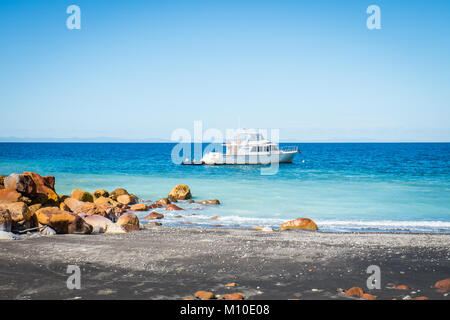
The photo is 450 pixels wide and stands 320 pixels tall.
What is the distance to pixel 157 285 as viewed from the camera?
5934 mm

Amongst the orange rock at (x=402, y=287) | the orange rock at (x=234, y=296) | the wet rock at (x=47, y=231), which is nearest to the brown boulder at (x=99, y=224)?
the wet rock at (x=47, y=231)

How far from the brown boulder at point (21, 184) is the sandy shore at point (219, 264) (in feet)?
12.5

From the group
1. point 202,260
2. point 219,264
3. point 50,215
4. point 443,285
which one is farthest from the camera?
point 50,215

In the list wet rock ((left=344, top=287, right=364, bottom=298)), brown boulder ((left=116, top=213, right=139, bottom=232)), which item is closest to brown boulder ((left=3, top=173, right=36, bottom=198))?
brown boulder ((left=116, top=213, right=139, bottom=232))

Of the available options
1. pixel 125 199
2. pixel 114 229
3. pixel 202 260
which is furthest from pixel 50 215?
pixel 125 199

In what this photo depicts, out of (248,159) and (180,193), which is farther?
(248,159)

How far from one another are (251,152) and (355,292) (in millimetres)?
45326

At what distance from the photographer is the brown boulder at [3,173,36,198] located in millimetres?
12280

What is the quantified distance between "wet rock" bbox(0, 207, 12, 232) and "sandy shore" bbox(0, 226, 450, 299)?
2.78ft

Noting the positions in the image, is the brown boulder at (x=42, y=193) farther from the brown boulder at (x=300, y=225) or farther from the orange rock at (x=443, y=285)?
the orange rock at (x=443, y=285)

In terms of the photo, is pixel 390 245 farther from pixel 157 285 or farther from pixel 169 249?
pixel 157 285

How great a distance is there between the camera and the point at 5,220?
9391mm

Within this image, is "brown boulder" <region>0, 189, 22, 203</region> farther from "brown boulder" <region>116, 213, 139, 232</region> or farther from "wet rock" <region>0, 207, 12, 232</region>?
"brown boulder" <region>116, 213, 139, 232</region>

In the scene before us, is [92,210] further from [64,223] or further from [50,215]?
[64,223]
